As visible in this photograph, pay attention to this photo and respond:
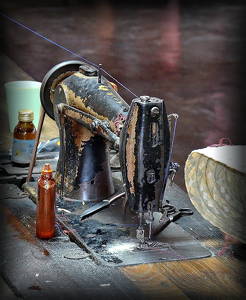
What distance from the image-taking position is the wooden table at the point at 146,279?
1907 millimetres

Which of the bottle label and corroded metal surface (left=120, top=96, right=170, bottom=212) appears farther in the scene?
the bottle label

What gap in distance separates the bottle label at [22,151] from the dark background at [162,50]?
936 millimetres

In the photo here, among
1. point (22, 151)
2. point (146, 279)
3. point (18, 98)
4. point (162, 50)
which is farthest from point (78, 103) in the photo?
point (162, 50)

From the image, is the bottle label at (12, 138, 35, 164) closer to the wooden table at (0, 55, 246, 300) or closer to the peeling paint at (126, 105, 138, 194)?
the wooden table at (0, 55, 246, 300)

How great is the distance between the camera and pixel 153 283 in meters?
1.97

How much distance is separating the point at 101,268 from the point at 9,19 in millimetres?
5403

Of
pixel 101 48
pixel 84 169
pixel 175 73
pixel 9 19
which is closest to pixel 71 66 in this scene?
pixel 84 169

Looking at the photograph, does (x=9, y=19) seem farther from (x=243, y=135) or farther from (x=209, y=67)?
(x=243, y=135)

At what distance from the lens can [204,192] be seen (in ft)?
7.57

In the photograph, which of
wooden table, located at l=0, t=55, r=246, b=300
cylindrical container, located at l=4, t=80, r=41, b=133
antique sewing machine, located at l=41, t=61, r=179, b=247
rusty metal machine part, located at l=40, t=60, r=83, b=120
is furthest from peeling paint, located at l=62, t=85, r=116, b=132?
cylindrical container, located at l=4, t=80, r=41, b=133

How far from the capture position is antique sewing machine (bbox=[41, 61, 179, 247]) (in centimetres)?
211

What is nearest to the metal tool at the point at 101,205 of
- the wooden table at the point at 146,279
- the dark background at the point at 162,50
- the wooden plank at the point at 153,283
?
the wooden table at the point at 146,279

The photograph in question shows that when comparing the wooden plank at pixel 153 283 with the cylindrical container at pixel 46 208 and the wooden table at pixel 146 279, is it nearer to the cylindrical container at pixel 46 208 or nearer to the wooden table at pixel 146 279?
the wooden table at pixel 146 279

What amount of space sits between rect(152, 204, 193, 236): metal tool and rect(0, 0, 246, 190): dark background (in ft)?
3.27
